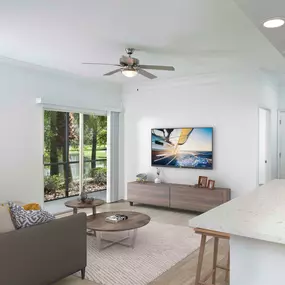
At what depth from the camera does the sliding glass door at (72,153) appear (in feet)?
20.4

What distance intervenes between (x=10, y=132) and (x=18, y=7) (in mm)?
2548

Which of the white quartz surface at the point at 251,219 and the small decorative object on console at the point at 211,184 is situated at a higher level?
the white quartz surface at the point at 251,219

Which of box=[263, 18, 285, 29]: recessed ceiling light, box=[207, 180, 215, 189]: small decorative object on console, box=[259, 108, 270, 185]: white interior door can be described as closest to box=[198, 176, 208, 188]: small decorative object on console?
box=[207, 180, 215, 189]: small decorative object on console

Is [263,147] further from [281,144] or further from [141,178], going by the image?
[141,178]

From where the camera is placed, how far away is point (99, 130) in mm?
7105

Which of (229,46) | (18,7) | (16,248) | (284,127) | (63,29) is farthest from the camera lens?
(284,127)

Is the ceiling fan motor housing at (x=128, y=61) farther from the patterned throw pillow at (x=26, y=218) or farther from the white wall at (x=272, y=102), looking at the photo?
the white wall at (x=272, y=102)

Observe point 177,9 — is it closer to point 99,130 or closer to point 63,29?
point 63,29

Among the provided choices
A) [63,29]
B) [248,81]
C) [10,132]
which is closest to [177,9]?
[63,29]

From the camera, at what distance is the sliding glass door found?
623 centimetres

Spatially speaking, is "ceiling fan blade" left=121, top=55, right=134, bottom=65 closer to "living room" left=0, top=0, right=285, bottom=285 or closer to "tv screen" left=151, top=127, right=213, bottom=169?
"living room" left=0, top=0, right=285, bottom=285

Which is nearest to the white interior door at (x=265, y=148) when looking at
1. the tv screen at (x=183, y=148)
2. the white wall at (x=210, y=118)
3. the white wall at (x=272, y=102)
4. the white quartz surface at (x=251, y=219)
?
the white wall at (x=272, y=102)

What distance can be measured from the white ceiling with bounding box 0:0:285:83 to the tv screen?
143 centimetres

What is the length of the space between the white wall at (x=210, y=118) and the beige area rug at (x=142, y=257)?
1699 millimetres
